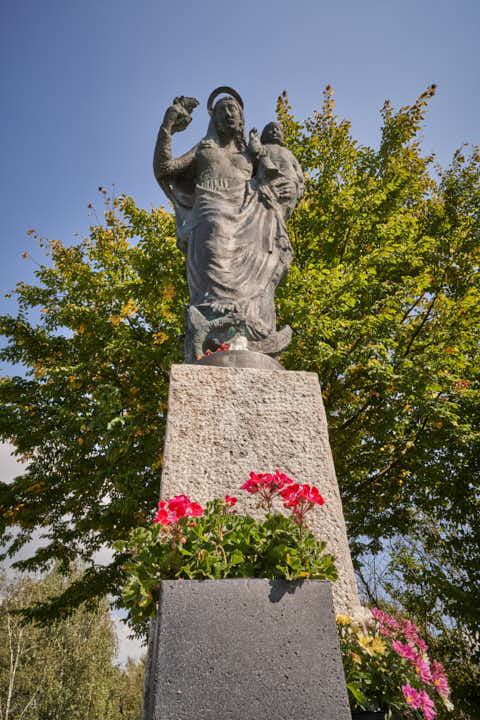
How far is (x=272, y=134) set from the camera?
196 inches

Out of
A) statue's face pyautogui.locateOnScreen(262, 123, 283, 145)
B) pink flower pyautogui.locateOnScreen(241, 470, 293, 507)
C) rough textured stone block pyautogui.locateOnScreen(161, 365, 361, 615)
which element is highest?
statue's face pyautogui.locateOnScreen(262, 123, 283, 145)

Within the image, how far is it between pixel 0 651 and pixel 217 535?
24.7m

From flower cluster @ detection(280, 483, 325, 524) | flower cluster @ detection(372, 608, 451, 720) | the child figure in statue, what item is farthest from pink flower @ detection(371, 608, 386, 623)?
the child figure in statue

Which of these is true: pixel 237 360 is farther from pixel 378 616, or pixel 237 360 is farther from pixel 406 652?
pixel 406 652

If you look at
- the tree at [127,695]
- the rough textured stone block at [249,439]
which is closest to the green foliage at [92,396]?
the rough textured stone block at [249,439]

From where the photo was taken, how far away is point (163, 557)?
1.40 meters

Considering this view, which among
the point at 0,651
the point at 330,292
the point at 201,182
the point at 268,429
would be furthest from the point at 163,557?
the point at 0,651

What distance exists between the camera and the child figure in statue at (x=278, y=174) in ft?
14.3

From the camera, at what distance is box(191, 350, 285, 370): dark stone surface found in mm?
2883

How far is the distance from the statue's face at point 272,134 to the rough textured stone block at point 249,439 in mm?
3597

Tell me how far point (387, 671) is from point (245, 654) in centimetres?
67

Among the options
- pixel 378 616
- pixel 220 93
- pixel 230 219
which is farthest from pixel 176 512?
pixel 220 93

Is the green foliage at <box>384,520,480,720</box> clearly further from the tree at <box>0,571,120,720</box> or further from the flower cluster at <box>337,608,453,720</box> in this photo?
the tree at <box>0,571,120,720</box>

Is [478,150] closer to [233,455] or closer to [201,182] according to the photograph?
[201,182]
